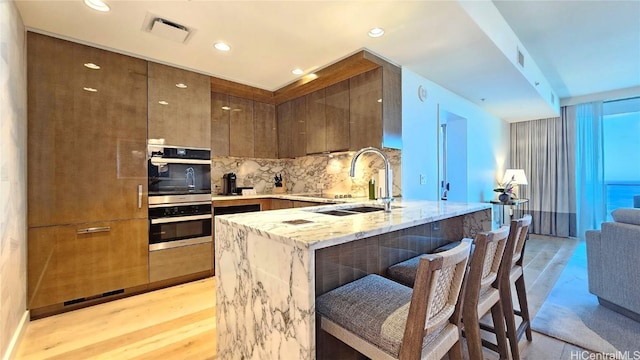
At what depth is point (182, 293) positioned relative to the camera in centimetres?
282

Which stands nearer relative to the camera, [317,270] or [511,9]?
[317,270]

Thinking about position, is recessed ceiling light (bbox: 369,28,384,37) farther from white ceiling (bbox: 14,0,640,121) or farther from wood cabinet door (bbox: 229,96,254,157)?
wood cabinet door (bbox: 229,96,254,157)

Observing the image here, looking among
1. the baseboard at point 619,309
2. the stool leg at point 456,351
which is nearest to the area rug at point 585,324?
the baseboard at point 619,309

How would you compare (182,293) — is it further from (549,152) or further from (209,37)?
(549,152)

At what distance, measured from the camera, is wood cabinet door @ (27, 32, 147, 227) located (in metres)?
2.34

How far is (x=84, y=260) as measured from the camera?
8.29 ft

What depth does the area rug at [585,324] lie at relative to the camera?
189cm

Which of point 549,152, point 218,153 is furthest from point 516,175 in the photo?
point 218,153

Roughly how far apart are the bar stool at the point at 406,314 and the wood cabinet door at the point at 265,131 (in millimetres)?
3143

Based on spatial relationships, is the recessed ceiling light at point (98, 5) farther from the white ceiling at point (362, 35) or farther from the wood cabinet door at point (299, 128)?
the wood cabinet door at point (299, 128)

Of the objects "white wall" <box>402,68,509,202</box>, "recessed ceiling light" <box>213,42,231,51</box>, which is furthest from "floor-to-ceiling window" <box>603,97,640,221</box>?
"recessed ceiling light" <box>213,42,231,51</box>

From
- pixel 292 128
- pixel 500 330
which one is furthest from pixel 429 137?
pixel 500 330

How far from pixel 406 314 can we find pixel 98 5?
2.77 m

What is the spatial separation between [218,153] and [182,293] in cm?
172
